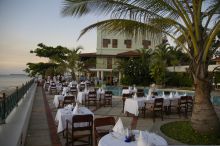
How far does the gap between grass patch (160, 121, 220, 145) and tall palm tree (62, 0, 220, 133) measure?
0.65 feet

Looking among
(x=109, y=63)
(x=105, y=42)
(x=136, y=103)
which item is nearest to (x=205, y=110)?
(x=136, y=103)

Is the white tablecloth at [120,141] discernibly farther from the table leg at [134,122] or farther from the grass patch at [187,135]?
the table leg at [134,122]

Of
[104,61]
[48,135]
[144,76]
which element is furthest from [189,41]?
[104,61]

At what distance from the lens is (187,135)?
723 centimetres

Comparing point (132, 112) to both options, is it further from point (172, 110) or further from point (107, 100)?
point (107, 100)

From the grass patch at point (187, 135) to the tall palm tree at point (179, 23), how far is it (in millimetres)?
199

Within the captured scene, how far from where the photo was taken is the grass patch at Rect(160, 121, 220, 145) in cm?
668

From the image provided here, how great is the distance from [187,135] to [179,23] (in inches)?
130

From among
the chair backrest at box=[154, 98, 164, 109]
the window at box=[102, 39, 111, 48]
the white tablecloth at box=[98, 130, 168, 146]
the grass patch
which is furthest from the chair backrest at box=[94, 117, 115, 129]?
the window at box=[102, 39, 111, 48]

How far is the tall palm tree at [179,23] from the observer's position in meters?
6.63

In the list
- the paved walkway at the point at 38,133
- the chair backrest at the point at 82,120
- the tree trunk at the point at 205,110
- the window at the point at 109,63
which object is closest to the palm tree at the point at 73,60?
the window at the point at 109,63

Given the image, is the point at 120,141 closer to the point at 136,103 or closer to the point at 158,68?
the point at 136,103

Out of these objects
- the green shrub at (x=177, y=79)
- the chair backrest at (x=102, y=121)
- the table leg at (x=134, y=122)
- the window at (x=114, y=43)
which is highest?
the window at (x=114, y=43)

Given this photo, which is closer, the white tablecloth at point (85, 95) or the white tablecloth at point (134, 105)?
the white tablecloth at point (134, 105)
